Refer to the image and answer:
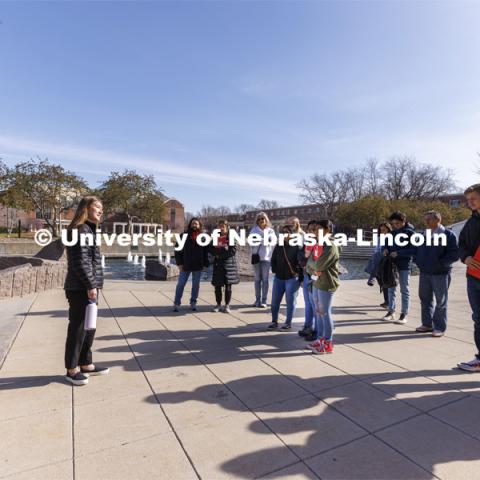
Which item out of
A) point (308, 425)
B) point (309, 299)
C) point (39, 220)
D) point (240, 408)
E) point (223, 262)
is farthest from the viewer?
point (39, 220)

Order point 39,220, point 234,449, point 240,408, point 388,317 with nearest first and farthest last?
Answer: point 234,449 → point 240,408 → point 388,317 → point 39,220

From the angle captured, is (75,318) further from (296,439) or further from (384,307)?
(384,307)

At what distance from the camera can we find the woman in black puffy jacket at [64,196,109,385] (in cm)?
321

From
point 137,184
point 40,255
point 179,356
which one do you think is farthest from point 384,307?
point 137,184

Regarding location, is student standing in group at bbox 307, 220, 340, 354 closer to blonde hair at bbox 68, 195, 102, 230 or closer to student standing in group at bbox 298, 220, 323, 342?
student standing in group at bbox 298, 220, 323, 342

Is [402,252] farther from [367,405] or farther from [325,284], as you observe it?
[367,405]

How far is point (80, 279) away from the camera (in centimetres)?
322

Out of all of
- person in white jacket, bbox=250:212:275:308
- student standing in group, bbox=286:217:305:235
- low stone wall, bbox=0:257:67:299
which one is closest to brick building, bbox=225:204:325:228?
low stone wall, bbox=0:257:67:299

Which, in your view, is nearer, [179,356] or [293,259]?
[179,356]

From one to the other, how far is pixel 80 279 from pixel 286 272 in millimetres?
3011

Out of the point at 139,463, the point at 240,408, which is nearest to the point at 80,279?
the point at 139,463

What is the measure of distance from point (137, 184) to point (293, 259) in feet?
137

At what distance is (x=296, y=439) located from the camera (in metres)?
2.40

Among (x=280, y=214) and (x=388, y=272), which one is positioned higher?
(x=280, y=214)
